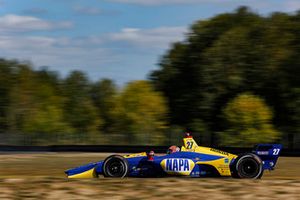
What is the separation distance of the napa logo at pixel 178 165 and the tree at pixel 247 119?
41.8 metres

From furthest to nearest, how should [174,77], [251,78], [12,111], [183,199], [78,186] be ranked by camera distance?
[12,111], [174,77], [251,78], [78,186], [183,199]

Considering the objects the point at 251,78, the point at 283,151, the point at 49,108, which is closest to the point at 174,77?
the point at 251,78

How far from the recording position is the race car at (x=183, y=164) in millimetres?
14289

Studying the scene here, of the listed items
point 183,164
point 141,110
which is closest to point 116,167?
point 183,164

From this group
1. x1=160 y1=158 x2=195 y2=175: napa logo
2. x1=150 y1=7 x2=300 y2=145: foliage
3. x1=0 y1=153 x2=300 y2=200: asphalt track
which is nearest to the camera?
x1=0 y1=153 x2=300 y2=200: asphalt track

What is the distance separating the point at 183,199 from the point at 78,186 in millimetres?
2163

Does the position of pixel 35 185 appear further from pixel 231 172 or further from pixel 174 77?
pixel 174 77

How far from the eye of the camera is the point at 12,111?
7500 centimetres

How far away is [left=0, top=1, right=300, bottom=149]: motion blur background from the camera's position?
→ 53969 millimetres

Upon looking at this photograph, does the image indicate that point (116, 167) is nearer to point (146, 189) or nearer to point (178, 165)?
point (178, 165)

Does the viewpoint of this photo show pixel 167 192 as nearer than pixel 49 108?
Yes

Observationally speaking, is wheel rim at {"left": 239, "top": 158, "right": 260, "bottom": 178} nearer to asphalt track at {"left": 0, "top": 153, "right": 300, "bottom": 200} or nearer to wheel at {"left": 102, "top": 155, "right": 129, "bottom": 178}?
asphalt track at {"left": 0, "top": 153, "right": 300, "bottom": 200}

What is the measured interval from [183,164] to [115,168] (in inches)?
63.5

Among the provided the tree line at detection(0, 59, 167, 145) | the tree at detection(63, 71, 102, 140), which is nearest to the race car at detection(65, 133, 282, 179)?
the tree line at detection(0, 59, 167, 145)
